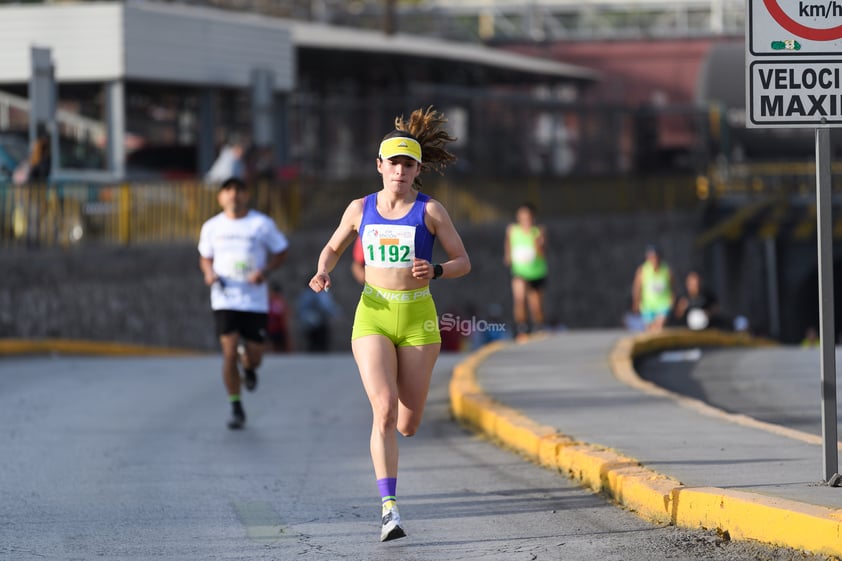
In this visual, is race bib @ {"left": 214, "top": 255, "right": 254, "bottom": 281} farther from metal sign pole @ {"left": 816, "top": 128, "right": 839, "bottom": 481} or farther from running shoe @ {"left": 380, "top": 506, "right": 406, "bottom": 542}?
metal sign pole @ {"left": 816, "top": 128, "right": 839, "bottom": 481}

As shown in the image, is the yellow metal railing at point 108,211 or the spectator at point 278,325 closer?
the yellow metal railing at point 108,211

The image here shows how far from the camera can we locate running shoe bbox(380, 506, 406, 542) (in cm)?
753

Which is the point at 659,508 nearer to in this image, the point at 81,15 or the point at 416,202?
the point at 416,202

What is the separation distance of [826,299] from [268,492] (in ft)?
10.7

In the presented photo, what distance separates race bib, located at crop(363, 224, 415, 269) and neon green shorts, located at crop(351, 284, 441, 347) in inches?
5.3

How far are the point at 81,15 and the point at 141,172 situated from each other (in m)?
2.91

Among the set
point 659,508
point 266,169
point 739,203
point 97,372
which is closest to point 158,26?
point 266,169

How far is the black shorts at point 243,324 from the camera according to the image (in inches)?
484

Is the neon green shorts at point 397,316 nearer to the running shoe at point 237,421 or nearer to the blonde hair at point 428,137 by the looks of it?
the blonde hair at point 428,137

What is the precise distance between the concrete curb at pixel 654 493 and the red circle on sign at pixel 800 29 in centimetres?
225

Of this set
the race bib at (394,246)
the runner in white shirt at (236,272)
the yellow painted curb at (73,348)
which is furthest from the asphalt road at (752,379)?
the yellow painted curb at (73,348)

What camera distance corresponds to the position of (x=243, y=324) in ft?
40.6

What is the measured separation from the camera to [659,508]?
7859 millimetres

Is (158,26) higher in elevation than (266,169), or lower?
higher
